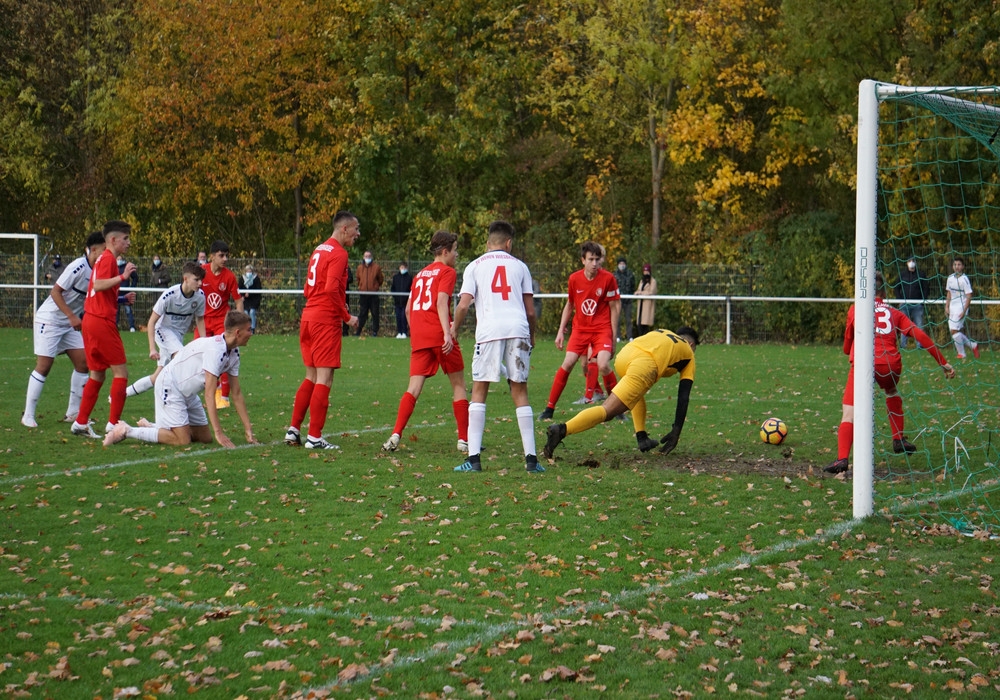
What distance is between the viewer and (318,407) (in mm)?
10117

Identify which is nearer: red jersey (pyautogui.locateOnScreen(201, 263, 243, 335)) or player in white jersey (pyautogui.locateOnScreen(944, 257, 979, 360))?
red jersey (pyautogui.locateOnScreen(201, 263, 243, 335))

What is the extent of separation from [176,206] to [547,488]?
2994 cm

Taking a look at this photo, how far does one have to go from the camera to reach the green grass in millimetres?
4746

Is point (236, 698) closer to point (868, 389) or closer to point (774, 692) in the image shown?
point (774, 692)

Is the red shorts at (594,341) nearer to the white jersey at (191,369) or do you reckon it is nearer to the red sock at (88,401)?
the white jersey at (191,369)

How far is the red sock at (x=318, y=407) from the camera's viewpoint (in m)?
10.1

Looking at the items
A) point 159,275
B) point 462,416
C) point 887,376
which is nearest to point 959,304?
point 887,376

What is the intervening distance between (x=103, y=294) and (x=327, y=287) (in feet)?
7.48

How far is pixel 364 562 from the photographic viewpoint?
6402 millimetres

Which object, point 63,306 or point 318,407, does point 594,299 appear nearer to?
point 318,407

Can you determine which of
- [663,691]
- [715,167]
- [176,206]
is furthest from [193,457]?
[176,206]

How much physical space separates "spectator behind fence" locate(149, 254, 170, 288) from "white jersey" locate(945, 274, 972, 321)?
18.5 meters

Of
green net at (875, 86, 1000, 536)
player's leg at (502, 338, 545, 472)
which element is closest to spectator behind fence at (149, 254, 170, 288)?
green net at (875, 86, 1000, 536)

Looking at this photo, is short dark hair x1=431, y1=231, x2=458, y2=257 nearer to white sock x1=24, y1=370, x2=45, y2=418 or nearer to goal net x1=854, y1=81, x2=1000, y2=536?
goal net x1=854, y1=81, x2=1000, y2=536
